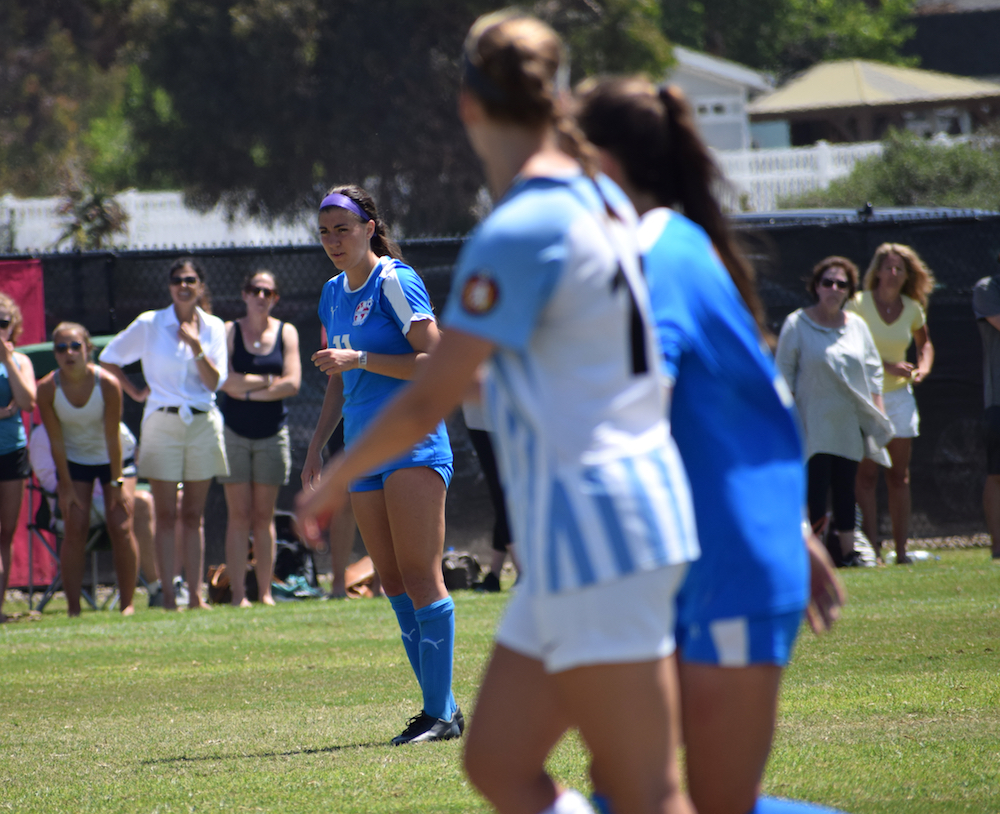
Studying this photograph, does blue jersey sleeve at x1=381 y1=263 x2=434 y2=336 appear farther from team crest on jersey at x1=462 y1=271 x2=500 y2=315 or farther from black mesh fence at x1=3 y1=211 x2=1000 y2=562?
black mesh fence at x1=3 y1=211 x2=1000 y2=562

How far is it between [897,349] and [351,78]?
84.7ft

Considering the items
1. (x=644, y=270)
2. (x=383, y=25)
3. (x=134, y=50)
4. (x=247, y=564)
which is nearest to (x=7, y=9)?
(x=134, y=50)

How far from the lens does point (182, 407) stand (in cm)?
1020

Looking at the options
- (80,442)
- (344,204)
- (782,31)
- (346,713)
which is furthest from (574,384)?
(782,31)

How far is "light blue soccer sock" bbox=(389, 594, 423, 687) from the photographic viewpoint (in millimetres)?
5566

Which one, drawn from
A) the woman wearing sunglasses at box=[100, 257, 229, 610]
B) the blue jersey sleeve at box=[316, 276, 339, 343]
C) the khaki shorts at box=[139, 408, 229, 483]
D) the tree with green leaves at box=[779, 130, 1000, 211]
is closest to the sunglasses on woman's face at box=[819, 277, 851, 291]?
the woman wearing sunglasses at box=[100, 257, 229, 610]

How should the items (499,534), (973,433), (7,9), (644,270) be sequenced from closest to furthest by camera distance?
(644,270) → (499,534) → (973,433) → (7,9)

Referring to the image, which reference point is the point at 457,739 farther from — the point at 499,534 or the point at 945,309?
the point at 945,309

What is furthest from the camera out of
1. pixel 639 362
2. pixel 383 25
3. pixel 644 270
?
pixel 383 25

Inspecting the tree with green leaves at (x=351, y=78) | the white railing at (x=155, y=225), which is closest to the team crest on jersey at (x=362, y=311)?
the white railing at (x=155, y=225)

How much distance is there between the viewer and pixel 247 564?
35.7 ft

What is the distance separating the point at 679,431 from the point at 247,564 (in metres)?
8.65

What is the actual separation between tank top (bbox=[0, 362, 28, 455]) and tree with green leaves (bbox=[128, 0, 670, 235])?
25252 mm

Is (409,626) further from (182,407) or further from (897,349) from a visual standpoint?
(897,349)
